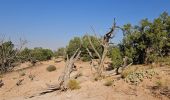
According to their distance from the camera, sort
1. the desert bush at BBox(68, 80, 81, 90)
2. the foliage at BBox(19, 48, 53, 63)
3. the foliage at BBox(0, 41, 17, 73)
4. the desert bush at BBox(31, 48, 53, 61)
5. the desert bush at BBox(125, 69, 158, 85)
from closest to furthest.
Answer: the desert bush at BBox(125, 69, 158, 85)
the desert bush at BBox(68, 80, 81, 90)
the foliage at BBox(0, 41, 17, 73)
the foliage at BBox(19, 48, 53, 63)
the desert bush at BBox(31, 48, 53, 61)

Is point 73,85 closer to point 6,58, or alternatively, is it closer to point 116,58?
point 116,58

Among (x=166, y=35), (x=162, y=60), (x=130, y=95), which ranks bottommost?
(x=130, y=95)

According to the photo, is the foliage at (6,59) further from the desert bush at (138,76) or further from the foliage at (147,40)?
the desert bush at (138,76)

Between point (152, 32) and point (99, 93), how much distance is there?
13944mm

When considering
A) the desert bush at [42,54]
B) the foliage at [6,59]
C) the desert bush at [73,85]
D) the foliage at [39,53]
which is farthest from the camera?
the desert bush at [42,54]

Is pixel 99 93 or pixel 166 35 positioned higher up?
pixel 166 35

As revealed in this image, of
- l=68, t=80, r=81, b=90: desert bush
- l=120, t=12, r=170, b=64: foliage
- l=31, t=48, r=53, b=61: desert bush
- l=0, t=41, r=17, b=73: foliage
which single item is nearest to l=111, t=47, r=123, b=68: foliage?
l=120, t=12, r=170, b=64: foliage

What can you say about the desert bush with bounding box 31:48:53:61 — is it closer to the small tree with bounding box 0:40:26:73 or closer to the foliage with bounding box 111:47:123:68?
the small tree with bounding box 0:40:26:73

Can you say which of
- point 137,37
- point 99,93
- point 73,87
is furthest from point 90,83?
point 137,37

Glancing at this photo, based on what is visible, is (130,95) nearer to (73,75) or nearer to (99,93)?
(99,93)

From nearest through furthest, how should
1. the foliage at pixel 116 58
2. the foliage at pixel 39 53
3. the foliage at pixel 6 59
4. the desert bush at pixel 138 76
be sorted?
the desert bush at pixel 138 76, the foliage at pixel 116 58, the foliage at pixel 6 59, the foliage at pixel 39 53

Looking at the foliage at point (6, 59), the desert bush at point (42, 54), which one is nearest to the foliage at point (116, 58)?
the foliage at point (6, 59)

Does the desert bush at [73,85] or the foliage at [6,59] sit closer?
the desert bush at [73,85]

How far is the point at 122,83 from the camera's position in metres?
15.2
